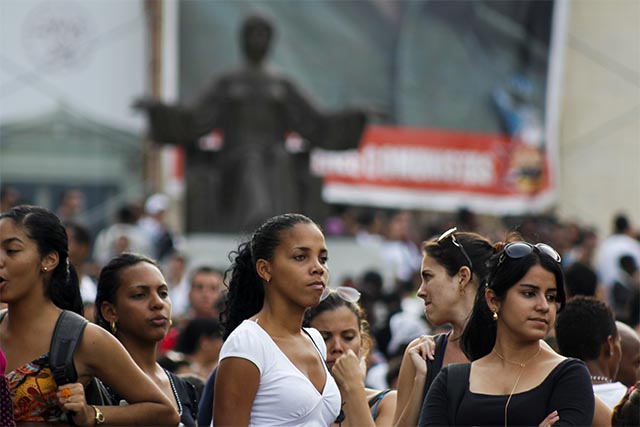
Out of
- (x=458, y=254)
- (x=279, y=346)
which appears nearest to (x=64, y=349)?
(x=279, y=346)

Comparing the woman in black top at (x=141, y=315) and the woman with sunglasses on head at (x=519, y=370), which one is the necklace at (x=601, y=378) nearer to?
the woman with sunglasses on head at (x=519, y=370)

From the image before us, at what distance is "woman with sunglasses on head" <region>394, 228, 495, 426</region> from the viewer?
5.00 m

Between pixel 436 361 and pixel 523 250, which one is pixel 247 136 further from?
pixel 523 250

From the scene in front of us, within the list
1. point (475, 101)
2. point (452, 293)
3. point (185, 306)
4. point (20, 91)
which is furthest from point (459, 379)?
point (475, 101)

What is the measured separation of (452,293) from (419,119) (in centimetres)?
1909

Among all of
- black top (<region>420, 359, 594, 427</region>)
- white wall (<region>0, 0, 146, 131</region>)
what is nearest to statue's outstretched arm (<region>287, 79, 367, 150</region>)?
white wall (<region>0, 0, 146, 131</region>)

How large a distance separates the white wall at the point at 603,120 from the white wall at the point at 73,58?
7980 mm

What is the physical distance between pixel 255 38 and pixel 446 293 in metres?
11.4

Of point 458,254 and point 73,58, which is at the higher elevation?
point 73,58

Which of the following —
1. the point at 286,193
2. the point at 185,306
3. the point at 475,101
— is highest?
the point at 475,101

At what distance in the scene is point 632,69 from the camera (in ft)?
83.7

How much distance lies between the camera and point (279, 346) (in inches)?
176

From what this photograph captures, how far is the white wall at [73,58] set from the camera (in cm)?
2233

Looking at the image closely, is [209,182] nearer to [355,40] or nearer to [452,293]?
[355,40]
